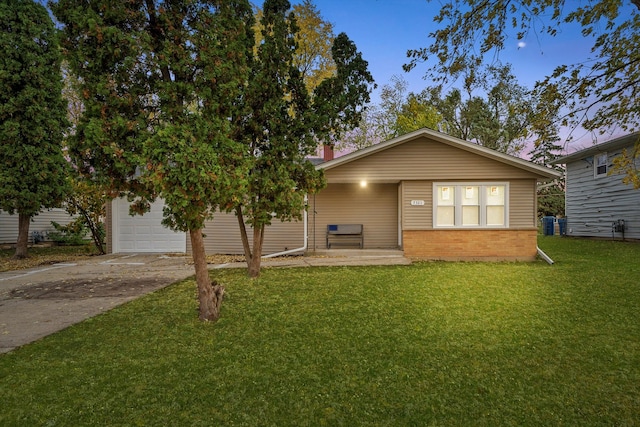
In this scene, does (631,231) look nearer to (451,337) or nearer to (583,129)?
(583,129)

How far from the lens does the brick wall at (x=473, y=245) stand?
439 inches

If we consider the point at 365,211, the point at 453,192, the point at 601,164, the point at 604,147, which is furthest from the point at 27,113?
the point at 601,164

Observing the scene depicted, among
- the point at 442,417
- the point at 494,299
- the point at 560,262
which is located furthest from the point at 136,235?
the point at 560,262

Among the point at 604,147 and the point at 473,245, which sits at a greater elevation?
the point at 604,147

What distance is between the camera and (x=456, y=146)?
1111cm

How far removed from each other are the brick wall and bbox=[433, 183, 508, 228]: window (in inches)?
11.7

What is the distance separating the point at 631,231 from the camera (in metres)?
15.5

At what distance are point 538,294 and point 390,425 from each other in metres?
5.35

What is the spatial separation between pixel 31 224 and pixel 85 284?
47.0 feet

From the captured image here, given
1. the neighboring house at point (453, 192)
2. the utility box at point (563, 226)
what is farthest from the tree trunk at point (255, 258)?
the utility box at point (563, 226)

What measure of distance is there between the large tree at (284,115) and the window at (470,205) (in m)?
5.33

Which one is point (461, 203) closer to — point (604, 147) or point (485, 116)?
point (604, 147)

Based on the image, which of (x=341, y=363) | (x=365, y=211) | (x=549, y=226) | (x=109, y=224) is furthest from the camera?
(x=549, y=226)

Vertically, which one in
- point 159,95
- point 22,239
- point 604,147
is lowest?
point 22,239
